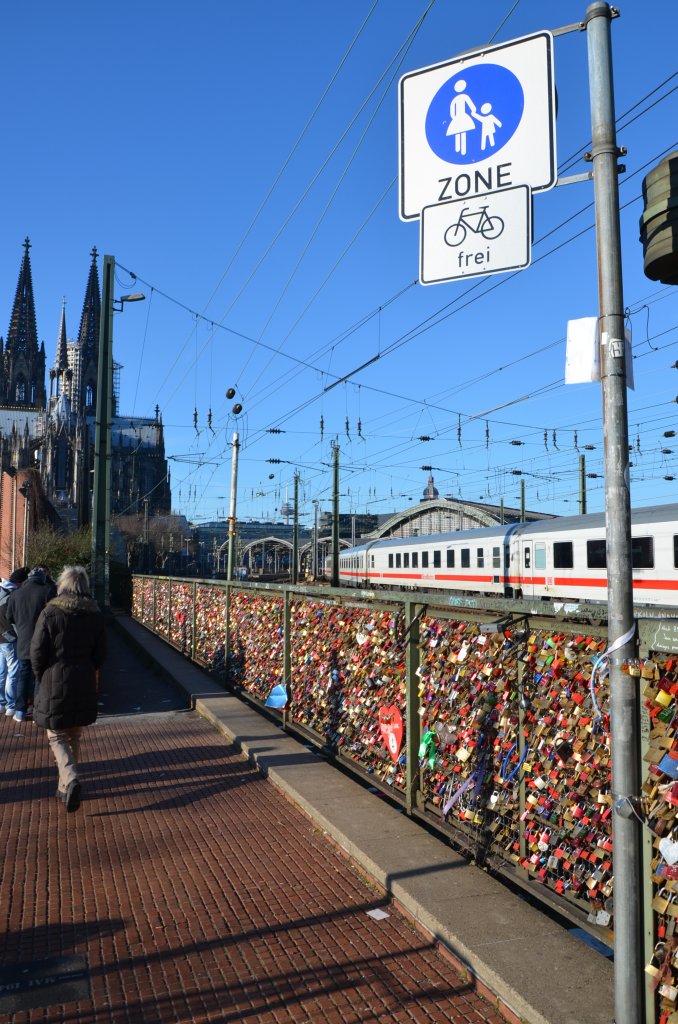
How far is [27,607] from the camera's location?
8.85 m

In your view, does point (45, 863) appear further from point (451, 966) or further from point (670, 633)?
point (670, 633)

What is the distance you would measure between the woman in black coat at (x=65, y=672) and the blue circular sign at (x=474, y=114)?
14.0 feet

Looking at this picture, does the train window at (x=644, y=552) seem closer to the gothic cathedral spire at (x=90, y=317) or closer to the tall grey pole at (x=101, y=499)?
the tall grey pole at (x=101, y=499)

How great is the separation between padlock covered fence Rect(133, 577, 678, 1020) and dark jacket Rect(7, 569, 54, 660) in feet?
9.83

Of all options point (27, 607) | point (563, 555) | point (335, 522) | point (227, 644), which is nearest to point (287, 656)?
point (27, 607)

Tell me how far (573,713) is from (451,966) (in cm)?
125

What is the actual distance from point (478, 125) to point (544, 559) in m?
21.9

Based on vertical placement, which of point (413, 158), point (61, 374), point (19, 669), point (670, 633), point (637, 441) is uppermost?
point (61, 374)

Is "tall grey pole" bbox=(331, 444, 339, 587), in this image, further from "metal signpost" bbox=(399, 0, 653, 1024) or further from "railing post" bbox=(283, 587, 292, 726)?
"metal signpost" bbox=(399, 0, 653, 1024)

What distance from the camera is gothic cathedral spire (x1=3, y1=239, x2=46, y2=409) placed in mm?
113375

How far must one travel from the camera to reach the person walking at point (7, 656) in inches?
374

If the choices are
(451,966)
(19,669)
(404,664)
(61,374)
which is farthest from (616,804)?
(61,374)

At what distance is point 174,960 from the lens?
3.85 m

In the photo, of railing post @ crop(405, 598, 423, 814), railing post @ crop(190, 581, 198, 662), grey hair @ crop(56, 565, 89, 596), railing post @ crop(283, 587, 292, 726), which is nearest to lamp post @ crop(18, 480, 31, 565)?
railing post @ crop(190, 581, 198, 662)
